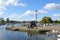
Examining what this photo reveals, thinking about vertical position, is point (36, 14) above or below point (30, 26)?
above

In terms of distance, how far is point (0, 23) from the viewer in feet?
578

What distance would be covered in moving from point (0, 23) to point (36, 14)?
108902 mm

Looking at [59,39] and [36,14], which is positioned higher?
[36,14]

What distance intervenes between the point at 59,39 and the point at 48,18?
239ft

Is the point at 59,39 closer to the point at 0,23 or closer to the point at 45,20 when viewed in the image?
the point at 45,20

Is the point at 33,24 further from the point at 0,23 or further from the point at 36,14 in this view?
the point at 0,23

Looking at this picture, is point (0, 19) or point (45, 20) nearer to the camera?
point (45, 20)

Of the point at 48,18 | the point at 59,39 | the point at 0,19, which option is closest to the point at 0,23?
the point at 0,19

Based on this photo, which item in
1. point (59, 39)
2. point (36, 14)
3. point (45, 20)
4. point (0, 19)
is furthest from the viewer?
point (0, 19)

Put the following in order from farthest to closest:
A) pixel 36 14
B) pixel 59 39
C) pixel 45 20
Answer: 1. pixel 45 20
2. pixel 36 14
3. pixel 59 39

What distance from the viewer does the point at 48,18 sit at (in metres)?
102

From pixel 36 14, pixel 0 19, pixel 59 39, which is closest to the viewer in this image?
pixel 59 39

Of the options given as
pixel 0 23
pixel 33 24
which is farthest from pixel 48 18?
pixel 0 23

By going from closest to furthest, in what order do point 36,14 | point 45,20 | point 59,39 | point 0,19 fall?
1. point 59,39
2. point 36,14
3. point 45,20
4. point 0,19
